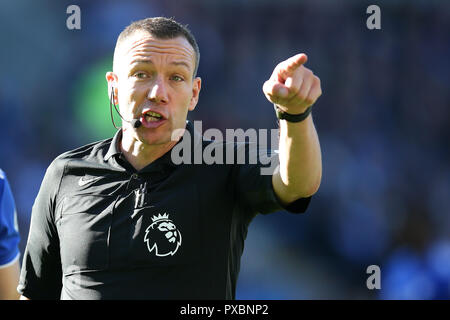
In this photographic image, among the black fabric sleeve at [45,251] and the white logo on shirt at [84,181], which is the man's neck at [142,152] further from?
the black fabric sleeve at [45,251]

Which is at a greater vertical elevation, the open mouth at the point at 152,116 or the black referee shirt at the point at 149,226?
the open mouth at the point at 152,116

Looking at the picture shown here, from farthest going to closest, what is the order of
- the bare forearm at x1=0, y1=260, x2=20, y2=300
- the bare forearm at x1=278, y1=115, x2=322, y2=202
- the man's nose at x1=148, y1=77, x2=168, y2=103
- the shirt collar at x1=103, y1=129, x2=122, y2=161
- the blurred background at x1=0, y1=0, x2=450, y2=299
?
1. the blurred background at x1=0, y1=0, x2=450, y2=299
2. the bare forearm at x1=0, y1=260, x2=20, y2=300
3. the shirt collar at x1=103, y1=129, x2=122, y2=161
4. the man's nose at x1=148, y1=77, x2=168, y2=103
5. the bare forearm at x1=278, y1=115, x2=322, y2=202

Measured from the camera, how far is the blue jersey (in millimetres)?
2758

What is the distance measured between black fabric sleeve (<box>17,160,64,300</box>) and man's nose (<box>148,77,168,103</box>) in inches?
18.3

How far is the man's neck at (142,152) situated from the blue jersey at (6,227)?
0.73m

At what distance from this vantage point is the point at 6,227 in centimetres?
279

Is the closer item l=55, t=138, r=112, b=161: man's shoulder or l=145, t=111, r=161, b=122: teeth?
l=145, t=111, r=161, b=122: teeth

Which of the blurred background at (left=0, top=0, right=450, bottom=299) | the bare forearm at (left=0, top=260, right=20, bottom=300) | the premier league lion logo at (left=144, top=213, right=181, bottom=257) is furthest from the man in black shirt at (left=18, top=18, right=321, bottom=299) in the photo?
the blurred background at (left=0, top=0, right=450, bottom=299)

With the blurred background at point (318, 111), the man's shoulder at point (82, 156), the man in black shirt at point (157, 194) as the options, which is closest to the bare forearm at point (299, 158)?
the man in black shirt at point (157, 194)

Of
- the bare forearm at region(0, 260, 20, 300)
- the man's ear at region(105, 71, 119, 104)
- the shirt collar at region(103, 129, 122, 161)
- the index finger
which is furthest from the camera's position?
the bare forearm at region(0, 260, 20, 300)

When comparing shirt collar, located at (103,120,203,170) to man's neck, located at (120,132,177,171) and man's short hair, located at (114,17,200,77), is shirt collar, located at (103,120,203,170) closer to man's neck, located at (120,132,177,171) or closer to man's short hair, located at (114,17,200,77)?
man's neck, located at (120,132,177,171)

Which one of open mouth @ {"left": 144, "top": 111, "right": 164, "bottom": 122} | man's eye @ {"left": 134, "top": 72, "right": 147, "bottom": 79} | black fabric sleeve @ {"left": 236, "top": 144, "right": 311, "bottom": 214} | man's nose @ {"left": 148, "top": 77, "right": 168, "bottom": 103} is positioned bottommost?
black fabric sleeve @ {"left": 236, "top": 144, "right": 311, "bottom": 214}

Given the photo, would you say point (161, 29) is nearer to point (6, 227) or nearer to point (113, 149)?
point (113, 149)

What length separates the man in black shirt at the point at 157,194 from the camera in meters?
1.93
